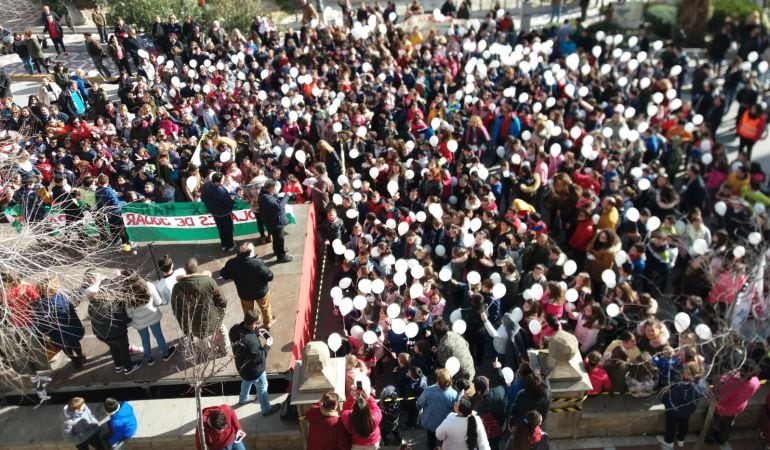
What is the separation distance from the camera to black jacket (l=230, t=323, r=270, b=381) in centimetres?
717

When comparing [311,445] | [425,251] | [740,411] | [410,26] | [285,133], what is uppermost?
[410,26]

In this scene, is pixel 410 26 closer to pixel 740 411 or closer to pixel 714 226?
pixel 714 226

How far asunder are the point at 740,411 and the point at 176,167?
10240 mm

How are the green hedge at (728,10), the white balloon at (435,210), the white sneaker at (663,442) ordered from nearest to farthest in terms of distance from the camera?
1. the white sneaker at (663,442)
2. the white balloon at (435,210)
3. the green hedge at (728,10)

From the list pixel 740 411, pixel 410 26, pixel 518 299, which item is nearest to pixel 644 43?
pixel 410 26

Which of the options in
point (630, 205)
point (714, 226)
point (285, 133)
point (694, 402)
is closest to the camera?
point (694, 402)

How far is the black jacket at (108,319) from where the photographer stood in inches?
305

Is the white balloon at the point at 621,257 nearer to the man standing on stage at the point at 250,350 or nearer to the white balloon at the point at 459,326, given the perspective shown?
the white balloon at the point at 459,326

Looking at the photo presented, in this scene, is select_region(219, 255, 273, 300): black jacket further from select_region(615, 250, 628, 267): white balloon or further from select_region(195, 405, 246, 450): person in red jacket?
select_region(615, 250, 628, 267): white balloon

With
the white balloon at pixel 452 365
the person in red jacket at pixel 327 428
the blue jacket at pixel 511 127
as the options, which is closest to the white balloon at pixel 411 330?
the white balloon at pixel 452 365

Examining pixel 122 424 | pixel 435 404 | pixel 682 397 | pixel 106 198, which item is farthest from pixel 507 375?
pixel 106 198

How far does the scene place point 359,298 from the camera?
A: 29.4 feet

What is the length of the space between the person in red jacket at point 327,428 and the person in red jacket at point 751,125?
10866 mm

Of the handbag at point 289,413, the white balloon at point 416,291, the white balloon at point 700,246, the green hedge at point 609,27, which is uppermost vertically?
the green hedge at point 609,27
